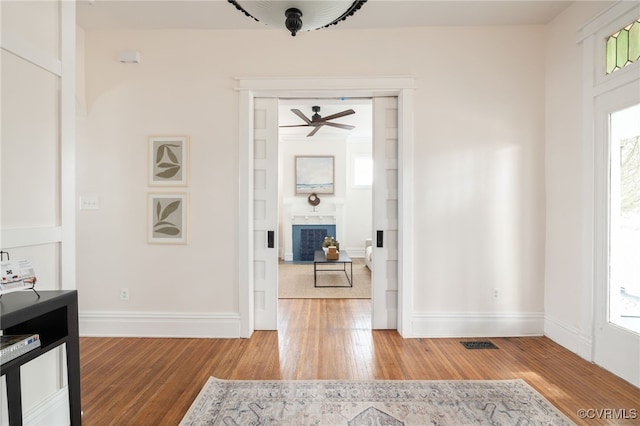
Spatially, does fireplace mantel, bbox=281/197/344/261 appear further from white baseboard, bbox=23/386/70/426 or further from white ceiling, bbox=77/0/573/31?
white baseboard, bbox=23/386/70/426

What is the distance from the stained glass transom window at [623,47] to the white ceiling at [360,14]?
588mm

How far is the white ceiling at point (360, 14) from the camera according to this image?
276cm

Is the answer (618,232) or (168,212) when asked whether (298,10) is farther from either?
(618,232)

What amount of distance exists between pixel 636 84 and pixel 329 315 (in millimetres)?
3331

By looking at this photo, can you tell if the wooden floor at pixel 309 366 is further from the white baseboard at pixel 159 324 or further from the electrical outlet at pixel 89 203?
the electrical outlet at pixel 89 203

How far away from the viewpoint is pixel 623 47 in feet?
7.87

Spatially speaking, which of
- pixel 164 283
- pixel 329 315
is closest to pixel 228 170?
pixel 164 283

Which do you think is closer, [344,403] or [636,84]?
[344,403]

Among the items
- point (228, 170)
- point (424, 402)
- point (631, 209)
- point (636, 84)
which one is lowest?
point (424, 402)

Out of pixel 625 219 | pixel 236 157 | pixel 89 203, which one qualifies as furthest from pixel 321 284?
pixel 625 219

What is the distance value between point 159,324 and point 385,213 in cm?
253

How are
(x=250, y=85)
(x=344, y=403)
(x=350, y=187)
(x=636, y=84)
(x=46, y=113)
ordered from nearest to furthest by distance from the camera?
(x=46, y=113) < (x=344, y=403) < (x=636, y=84) < (x=250, y=85) < (x=350, y=187)

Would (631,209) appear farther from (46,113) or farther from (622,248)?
(46,113)

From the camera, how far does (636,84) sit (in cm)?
225
